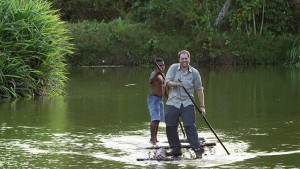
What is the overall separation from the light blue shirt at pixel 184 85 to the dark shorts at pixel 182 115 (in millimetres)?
65

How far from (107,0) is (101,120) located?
3204 cm

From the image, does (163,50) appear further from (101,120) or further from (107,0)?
(101,120)

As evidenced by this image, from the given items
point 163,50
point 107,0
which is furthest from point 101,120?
point 107,0

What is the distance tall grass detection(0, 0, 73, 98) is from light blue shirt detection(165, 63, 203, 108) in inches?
405

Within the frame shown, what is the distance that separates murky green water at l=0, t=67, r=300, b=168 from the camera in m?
13.3

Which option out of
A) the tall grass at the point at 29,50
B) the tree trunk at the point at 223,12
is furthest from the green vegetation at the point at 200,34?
the tall grass at the point at 29,50

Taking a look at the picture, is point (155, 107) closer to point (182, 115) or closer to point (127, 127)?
point (182, 115)

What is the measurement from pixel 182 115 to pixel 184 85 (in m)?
0.49

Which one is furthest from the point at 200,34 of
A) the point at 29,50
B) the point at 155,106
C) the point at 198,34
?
the point at 155,106

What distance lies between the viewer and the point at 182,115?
13.3m

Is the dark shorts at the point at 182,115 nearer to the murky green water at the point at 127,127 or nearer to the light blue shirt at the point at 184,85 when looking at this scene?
the light blue shirt at the point at 184,85

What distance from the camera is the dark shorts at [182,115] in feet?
43.4

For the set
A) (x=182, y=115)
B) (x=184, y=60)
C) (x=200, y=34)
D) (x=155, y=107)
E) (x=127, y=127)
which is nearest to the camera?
(x=184, y=60)

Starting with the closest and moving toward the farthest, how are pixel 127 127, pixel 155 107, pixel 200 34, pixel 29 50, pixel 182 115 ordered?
pixel 182 115, pixel 155 107, pixel 127 127, pixel 29 50, pixel 200 34
